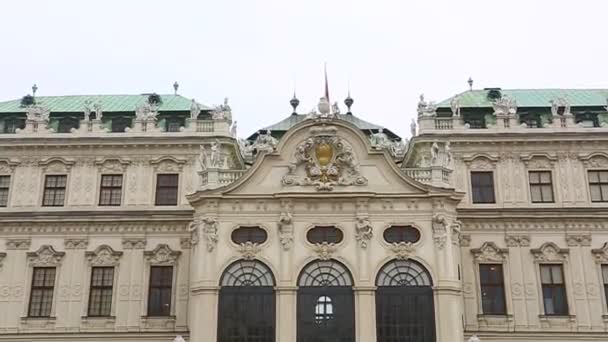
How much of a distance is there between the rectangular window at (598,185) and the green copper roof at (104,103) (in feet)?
69.6

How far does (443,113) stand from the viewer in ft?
124

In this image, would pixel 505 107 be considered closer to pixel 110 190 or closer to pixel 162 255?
pixel 162 255

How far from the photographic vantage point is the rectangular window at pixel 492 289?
111 feet

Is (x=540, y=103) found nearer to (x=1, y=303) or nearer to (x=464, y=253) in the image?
(x=464, y=253)

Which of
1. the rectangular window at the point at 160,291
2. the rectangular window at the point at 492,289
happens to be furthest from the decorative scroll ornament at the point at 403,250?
the rectangular window at the point at 160,291

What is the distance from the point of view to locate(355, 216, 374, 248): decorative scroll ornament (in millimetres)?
31094

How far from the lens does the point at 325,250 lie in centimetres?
3100

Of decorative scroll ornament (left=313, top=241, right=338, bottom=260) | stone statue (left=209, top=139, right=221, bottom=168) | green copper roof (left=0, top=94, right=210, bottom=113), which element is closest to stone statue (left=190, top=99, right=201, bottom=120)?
green copper roof (left=0, top=94, right=210, bottom=113)

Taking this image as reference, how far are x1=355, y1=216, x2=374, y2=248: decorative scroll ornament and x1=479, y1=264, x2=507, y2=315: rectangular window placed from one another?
6.93m

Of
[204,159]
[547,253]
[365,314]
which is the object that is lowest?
[365,314]

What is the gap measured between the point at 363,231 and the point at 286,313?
5.00 metres

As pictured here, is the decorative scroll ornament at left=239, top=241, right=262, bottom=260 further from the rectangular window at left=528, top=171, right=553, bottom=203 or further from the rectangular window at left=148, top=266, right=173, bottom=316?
the rectangular window at left=528, top=171, right=553, bottom=203

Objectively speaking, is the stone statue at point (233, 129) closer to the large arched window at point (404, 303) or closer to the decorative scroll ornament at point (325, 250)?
the decorative scroll ornament at point (325, 250)

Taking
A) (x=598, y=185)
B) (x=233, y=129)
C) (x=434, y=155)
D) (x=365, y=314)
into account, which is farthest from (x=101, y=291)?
(x=598, y=185)
